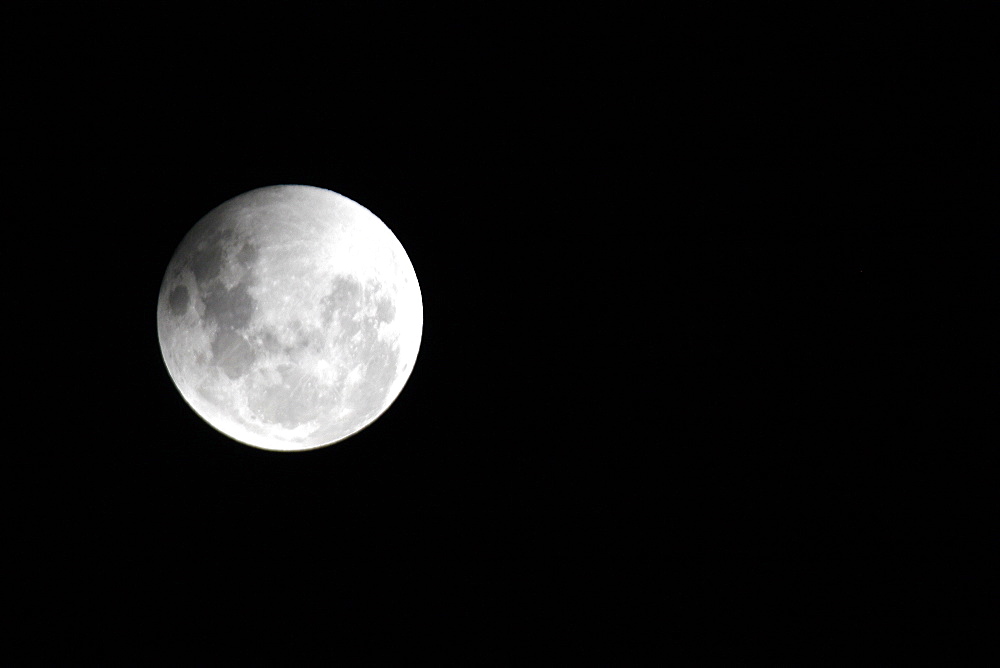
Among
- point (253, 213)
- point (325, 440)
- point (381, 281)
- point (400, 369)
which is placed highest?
point (253, 213)

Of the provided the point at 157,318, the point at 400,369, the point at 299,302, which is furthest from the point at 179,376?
the point at 400,369

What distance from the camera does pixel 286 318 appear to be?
3574mm

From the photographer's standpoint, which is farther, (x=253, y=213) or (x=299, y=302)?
(x=253, y=213)

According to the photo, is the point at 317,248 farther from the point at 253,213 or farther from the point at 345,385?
the point at 345,385

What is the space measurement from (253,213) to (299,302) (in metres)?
0.67

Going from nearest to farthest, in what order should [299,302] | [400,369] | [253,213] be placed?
[299,302], [253,213], [400,369]

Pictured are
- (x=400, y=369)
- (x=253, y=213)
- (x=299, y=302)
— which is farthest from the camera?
(x=400, y=369)

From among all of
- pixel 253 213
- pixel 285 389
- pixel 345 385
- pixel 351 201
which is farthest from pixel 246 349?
pixel 351 201

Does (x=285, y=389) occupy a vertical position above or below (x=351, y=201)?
below

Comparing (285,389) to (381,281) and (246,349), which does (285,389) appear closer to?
(246,349)

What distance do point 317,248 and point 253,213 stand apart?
48 centimetres

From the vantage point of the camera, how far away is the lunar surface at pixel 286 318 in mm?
3607

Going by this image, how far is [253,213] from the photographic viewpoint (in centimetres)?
386

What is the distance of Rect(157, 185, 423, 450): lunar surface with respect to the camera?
3607mm
